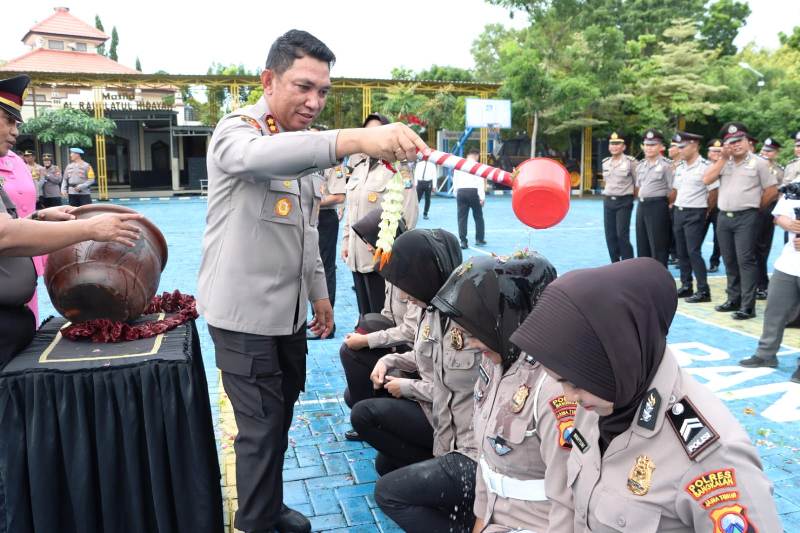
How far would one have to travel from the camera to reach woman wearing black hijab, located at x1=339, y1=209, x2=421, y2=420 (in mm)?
3656

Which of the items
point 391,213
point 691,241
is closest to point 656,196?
point 691,241

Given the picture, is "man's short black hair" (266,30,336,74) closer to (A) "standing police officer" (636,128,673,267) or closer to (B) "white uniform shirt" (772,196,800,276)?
(B) "white uniform shirt" (772,196,800,276)

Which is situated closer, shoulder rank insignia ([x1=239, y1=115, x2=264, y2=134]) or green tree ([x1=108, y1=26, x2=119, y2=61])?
shoulder rank insignia ([x1=239, y1=115, x2=264, y2=134])

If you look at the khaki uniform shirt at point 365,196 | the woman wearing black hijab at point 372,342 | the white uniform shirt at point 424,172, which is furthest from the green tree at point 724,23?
the woman wearing black hijab at point 372,342

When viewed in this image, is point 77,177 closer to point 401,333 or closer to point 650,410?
point 401,333

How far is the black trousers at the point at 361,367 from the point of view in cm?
377

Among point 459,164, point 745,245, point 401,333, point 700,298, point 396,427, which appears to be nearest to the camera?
point 459,164

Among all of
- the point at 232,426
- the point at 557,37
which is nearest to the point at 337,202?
the point at 232,426

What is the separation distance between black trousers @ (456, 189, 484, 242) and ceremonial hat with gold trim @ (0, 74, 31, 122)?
392 inches

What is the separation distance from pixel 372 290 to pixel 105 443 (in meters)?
3.20

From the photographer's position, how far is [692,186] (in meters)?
8.02

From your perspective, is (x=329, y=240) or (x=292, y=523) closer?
(x=292, y=523)

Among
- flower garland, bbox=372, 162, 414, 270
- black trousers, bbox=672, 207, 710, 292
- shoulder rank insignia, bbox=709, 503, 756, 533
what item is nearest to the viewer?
shoulder rank insignia, bbox=709, 503, 756, 533

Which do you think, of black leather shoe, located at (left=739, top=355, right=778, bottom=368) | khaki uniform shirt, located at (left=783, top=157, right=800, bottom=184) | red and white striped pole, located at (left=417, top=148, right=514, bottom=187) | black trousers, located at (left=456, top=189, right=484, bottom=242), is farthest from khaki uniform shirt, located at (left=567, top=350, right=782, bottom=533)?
black trousers, located at (left=456, top=189, right=484, bottom=242)
